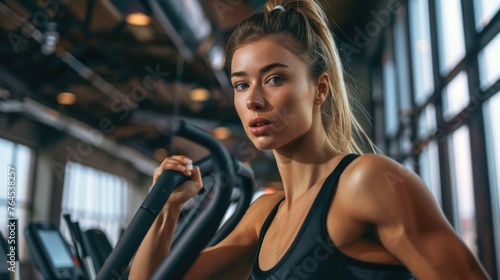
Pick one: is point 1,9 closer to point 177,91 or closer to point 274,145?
point 177,91

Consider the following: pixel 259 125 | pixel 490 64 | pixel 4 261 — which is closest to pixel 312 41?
pixel 259 125

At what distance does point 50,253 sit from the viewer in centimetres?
181

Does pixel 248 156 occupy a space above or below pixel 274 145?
above

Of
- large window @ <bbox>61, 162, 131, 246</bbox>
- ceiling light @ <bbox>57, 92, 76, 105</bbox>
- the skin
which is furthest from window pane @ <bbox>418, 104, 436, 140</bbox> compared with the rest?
ceiling light @ <bbox>57, 92, 76, 105</bbox>

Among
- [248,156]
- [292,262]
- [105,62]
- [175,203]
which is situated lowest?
[292,262]

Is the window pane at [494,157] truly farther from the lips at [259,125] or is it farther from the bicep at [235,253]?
the lips at [259,125]

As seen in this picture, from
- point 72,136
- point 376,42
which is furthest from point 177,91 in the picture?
point 376,42

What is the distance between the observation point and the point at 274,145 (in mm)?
1067

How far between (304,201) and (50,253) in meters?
1.09

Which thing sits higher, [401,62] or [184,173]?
[401,62]

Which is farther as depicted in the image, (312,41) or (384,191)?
(312,41)

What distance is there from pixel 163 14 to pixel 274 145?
15.3ft

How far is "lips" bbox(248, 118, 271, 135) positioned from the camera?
3.46ft

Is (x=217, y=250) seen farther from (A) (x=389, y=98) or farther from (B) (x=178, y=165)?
(A) (x=389, y=98)
